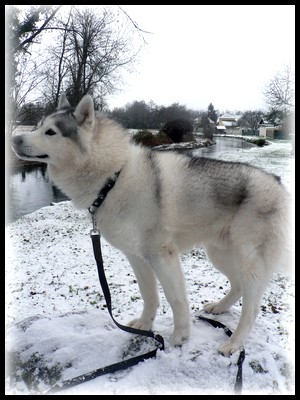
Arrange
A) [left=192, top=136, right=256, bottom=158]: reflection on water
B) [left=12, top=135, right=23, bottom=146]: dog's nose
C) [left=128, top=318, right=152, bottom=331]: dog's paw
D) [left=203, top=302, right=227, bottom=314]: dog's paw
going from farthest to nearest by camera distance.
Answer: [left=192, top=136, right=256, bottom=158]: reflection on water
[left=203, top=302, right=227, bottom=314]: dog's paw
[left=128, top=318, right=152, bottom=331]: dog's paw
[left=12, top=135, right=23, bottom=146]: dog's nose

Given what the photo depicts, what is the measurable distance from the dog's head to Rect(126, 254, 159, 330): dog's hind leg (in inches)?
55.4

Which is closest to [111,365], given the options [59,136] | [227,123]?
[59,136]

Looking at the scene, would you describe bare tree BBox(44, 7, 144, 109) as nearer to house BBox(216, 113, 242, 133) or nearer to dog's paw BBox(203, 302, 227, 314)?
dog's paw BBox(203, 302, 227, 314)

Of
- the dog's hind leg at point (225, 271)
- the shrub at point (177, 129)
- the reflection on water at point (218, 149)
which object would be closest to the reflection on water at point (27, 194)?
the reflection on water at point (218, 149)

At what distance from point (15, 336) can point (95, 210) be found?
177 centimetres

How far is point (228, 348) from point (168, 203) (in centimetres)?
165

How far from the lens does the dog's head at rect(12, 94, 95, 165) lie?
333 centimetres

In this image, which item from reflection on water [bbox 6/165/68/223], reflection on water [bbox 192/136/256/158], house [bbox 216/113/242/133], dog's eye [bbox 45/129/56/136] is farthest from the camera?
house [bbox 216/113/242/133]

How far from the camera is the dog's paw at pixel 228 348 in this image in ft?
11.0

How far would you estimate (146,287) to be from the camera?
12.8 ft

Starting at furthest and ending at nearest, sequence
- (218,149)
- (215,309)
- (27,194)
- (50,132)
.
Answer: (218,149)
(27,194)
(215,309)
(50,132)

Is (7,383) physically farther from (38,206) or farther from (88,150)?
(38,206)

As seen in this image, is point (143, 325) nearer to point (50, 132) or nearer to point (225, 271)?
point (225, 271)

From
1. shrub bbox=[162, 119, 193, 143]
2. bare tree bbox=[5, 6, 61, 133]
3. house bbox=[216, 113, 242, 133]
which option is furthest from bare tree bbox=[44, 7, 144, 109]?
house bbox=[216, 113, 242, 133]
